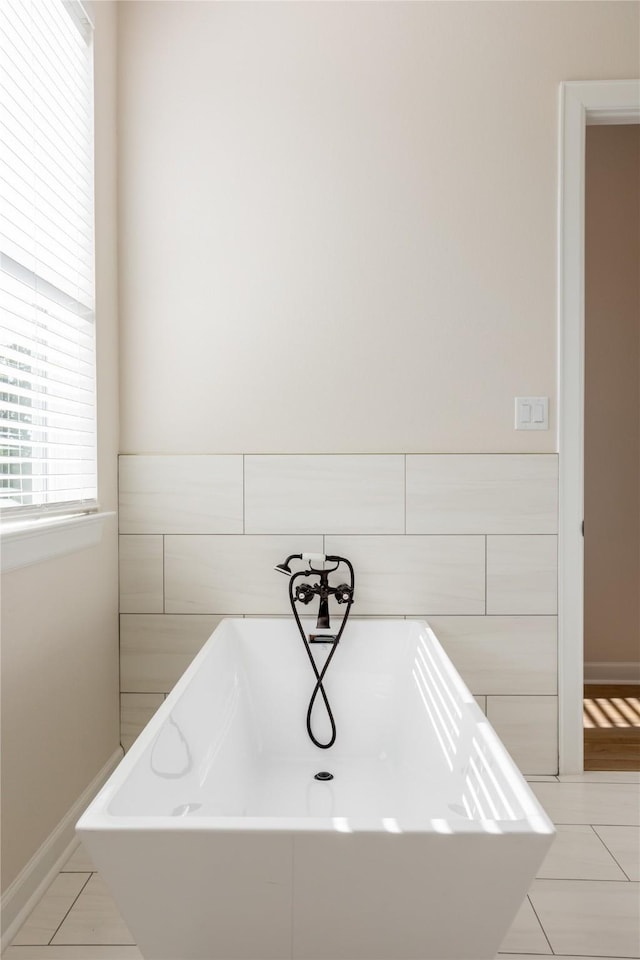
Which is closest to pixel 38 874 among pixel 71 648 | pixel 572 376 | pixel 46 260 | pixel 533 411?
pixel 71 648

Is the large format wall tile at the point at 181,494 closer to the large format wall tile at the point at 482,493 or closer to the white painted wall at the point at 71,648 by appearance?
the white painted wall at the point at 71,648

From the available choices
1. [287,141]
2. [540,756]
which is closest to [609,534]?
[540,756]

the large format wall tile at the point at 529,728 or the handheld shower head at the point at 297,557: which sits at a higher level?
the handheld shower head at the point at 297,557

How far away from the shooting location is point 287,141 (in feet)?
7.95

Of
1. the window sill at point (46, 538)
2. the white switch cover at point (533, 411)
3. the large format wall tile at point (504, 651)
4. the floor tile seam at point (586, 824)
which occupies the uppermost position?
the white switch cover at point (533, 411)

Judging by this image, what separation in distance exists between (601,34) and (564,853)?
8.77 feet

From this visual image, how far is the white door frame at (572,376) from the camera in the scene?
2.38m

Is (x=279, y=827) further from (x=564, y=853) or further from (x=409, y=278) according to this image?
(x=409, y=278)

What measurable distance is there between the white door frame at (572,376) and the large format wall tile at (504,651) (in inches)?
2.1

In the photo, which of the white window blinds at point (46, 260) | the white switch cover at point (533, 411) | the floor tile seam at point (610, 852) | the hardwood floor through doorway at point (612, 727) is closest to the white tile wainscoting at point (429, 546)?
the white switch cover at point (533, 411)

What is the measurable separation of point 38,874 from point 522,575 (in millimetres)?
1726

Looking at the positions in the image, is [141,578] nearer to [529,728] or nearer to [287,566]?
[287,566]

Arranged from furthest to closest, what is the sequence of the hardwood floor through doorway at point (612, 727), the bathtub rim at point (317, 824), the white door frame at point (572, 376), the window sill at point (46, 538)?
the hardwood floor through doorway at point (612, 727) → the white door frame at point (572, 376) → the window sill at point (46, 538) → the bathtub rim at point (317, 824)

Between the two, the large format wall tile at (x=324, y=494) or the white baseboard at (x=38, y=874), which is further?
the large format wall tile at (x=324, y=494)
